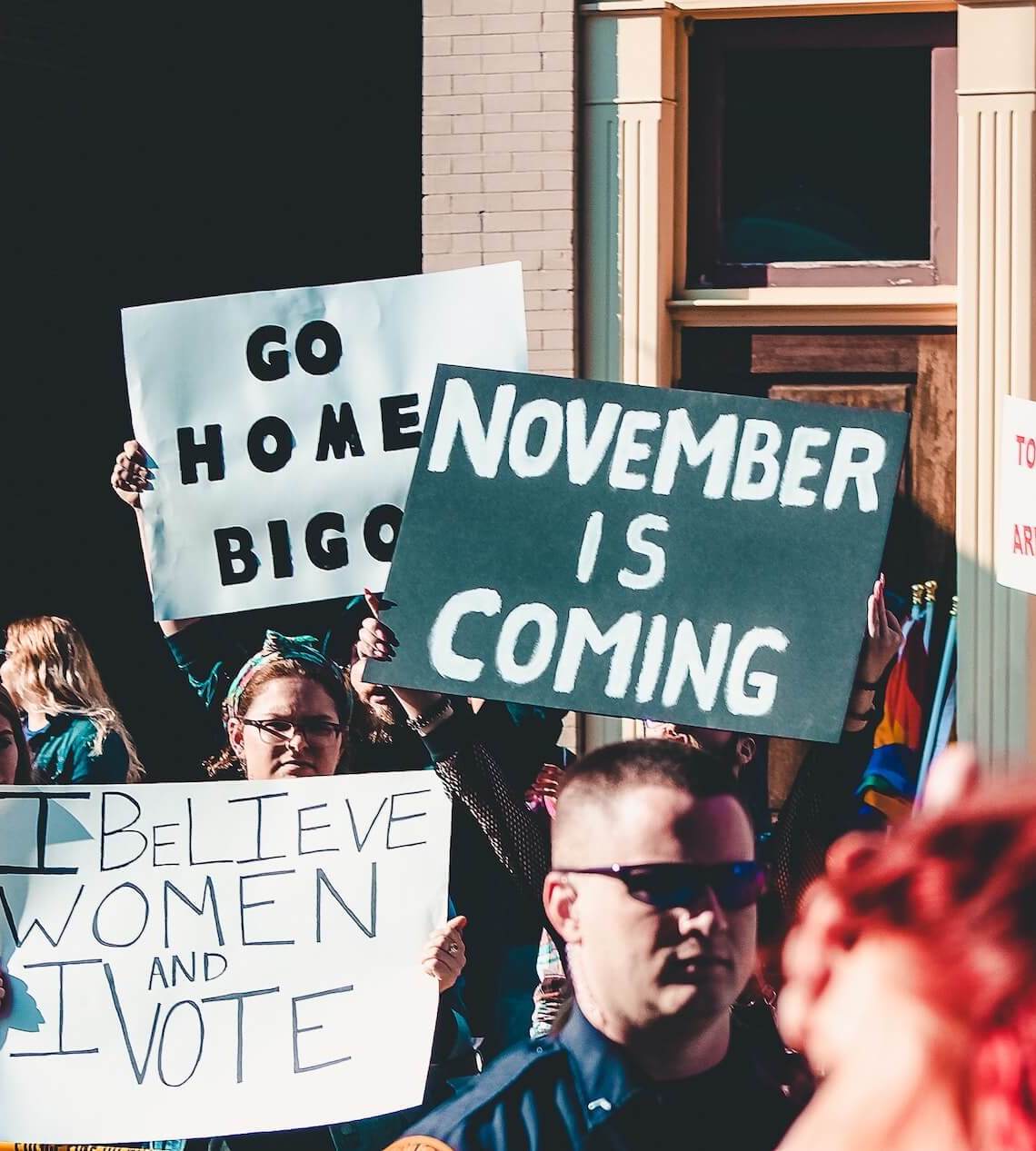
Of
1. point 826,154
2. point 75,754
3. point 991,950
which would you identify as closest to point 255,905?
point 75,754

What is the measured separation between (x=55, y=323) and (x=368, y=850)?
13.2 feet

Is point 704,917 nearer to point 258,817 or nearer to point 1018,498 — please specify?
point 258,817

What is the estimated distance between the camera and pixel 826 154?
19.9 ft

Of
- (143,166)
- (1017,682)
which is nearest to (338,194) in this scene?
(143,166)

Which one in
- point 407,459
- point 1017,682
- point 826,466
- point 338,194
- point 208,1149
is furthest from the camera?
point 338,194

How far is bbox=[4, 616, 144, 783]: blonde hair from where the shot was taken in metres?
4.49

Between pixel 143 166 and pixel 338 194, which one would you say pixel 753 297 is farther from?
pixel 143 166

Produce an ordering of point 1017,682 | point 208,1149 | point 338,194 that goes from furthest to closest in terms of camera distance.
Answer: point 338,194
point 1017,682
point 208,1149

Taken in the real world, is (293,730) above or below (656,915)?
above

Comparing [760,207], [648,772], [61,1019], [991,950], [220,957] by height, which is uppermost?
[760,207]

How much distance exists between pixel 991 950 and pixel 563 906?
1781 mm

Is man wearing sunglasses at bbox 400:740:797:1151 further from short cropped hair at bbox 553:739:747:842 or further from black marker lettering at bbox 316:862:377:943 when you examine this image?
black marker lettering at bbox 316:862:377:943

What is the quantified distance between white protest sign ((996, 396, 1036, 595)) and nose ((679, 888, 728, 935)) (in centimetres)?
170

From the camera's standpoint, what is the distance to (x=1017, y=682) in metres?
5.66
